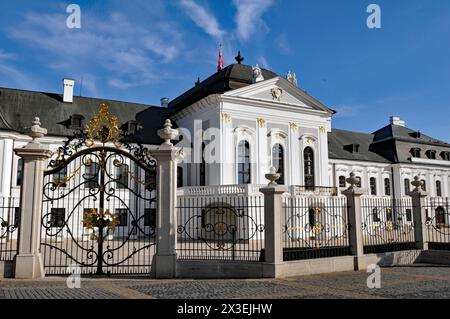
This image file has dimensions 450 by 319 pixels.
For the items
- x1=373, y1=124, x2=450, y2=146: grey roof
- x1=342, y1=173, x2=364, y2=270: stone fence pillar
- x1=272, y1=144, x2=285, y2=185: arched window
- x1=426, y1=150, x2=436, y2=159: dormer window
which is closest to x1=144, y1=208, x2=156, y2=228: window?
x1=342, y1=173, x2=364, y2=270: stone fence pillar

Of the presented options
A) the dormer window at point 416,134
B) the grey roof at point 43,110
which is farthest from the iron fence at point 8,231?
the dormer window at point 416,134

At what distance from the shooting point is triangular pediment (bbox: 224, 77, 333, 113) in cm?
2725

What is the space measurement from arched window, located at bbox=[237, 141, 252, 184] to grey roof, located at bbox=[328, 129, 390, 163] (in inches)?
494

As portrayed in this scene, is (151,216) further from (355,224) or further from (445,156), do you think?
(445,156)

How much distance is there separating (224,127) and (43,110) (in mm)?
12294

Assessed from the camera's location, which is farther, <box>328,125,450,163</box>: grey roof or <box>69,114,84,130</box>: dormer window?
<box>328,125,450,163</box>: grey roof

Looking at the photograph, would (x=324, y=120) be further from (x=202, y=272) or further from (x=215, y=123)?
(x=202, y=272)

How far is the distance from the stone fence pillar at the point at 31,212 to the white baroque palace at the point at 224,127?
48.3ft

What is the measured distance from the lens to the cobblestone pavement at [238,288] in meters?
→ 7.19

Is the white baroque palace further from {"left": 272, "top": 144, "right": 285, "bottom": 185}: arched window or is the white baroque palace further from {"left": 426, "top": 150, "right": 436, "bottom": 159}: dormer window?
{"left": 426, "top": 150, "right": 436, "bottom": 159}: dormer window

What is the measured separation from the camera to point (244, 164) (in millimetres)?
26891

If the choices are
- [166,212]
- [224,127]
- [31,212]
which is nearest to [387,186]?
[224,127]

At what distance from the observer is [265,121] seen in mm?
27812
